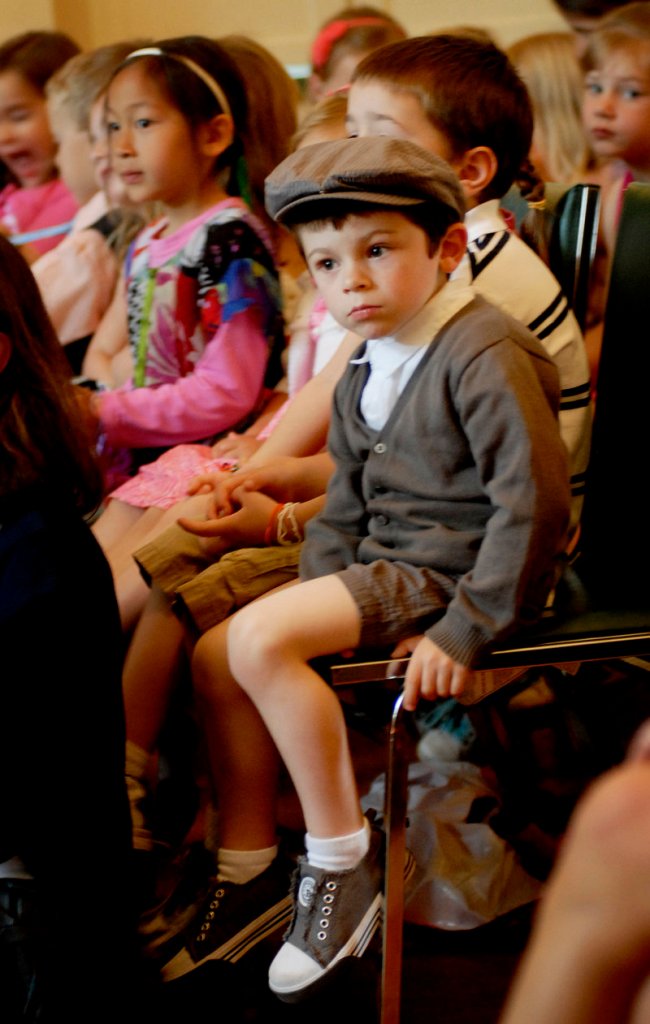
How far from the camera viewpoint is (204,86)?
2.03 meters

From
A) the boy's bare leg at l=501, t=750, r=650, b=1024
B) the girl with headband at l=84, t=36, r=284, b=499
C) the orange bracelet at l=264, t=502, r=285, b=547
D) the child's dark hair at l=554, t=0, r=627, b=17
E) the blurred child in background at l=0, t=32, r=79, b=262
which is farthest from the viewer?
the blurred child in background at l=0, t=32, r=79, b=262

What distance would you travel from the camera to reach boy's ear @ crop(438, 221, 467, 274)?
4.19ft

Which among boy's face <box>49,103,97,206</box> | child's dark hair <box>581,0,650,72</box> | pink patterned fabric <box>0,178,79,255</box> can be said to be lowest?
pink patterned fabric <box>0,178,79,255</box>

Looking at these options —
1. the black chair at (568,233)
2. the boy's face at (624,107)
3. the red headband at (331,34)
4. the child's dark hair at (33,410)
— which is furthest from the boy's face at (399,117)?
the red headband at (331,34)

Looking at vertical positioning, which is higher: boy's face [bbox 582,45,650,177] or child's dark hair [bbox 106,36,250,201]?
child's dark hair [bbox 106,36,250,201]

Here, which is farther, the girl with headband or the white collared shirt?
the girl with headband

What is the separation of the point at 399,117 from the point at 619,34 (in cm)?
107

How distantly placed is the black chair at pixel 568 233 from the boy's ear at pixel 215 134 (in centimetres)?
62

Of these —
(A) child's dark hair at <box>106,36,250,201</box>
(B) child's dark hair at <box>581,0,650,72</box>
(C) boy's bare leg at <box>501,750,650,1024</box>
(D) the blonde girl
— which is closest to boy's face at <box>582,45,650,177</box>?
(B) child's dark hair at <box>581,0,650,72</box>

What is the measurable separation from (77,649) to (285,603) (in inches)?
8.4

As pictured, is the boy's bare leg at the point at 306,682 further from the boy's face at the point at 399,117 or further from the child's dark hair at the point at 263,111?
the child's dark hair at the point at 263,111

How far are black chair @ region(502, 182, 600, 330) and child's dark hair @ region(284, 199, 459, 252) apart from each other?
347mm

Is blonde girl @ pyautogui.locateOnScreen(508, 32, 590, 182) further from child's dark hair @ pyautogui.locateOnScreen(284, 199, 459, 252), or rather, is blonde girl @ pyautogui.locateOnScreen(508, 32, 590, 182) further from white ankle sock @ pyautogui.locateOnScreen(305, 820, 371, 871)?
white ankle sock @ pyautogui.locateOnScreen(305, 820, 371, 871)

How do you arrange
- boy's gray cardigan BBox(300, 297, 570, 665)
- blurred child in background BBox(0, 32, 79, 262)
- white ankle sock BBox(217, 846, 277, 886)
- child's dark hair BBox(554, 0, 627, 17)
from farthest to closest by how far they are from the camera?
blurred child in background BBox(0, 32, 79, 262)
child's dark hair BBox(554, 0, 627, 17)
white ankle sock BBox(217, 846, 277, 886)
boy's gray cardigan BBox(300, 297, 570, 665)
